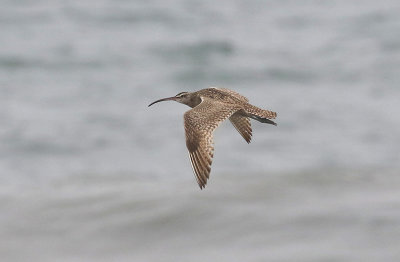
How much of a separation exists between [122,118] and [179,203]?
38.5 ft

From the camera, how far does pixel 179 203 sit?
4397 cm

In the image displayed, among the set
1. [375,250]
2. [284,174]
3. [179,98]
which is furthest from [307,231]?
[179,98]

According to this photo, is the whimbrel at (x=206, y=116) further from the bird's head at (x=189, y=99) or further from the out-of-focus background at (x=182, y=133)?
the out-of-focus background at (x=182, y=133)

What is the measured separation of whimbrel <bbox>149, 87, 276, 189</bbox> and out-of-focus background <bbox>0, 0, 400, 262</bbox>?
855 inches

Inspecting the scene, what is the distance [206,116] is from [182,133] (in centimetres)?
3317

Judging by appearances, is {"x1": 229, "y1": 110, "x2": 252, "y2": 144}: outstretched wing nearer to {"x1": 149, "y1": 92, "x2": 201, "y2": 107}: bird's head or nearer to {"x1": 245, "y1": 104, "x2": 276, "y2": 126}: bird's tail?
{"x1": 149, "y1": 92, "x2": 201, "y2": 107}: bird's head

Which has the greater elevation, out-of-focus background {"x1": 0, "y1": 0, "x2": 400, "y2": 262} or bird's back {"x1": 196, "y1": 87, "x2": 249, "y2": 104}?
out-of-focus background {"x1": 0, "y1": 0, "x2": 400, "y2": 262}

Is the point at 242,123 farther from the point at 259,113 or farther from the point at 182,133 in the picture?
the point at 182,133

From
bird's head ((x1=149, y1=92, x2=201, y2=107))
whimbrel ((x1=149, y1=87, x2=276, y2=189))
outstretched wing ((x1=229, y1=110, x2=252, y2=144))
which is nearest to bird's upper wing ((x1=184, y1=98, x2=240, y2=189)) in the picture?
whimbrel ((x1=149, y1=87, x2=276, y2=189))

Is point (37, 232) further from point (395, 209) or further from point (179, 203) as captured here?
point (395, 209)

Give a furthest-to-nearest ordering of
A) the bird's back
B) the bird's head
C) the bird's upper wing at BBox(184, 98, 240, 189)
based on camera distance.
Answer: the bird's head < the bird's back < the bird's upper wing at BBox(184, 98, 240, 189)

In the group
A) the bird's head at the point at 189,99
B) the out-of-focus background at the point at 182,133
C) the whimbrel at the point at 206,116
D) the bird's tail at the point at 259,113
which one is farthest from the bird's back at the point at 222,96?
the out-of-focus background at the point at 182,133

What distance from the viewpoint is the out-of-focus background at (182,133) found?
1690 inches

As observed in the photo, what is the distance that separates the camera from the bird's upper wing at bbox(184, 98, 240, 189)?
626 inches
